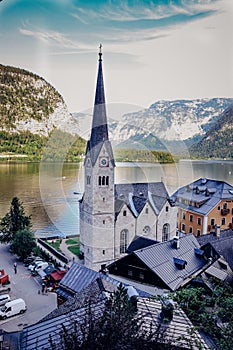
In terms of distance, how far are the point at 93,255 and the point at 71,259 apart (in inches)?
35.7

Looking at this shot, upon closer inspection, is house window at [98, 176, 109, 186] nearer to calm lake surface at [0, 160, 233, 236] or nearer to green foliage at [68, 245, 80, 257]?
calm lake surface at [0, 160, 233, 236]

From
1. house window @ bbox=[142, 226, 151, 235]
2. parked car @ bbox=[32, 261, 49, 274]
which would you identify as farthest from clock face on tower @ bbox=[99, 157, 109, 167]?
parked car @ bbox=[32, 261, 49, 274]

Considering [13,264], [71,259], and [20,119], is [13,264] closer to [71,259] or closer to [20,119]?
[71,259]

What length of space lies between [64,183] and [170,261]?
1228cm

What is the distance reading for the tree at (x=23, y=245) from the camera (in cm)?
911

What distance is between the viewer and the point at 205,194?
10.0 metres

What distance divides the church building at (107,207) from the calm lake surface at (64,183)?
3.69 feet

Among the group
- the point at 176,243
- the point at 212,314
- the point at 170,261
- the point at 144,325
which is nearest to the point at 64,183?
the point at 176,243

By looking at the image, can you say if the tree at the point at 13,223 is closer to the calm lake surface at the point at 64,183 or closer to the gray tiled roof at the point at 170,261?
the calm lake surface at the point at 64,183

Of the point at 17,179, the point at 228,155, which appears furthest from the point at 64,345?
the point at 17,179

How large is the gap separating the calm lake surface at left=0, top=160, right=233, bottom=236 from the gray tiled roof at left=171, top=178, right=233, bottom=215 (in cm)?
54

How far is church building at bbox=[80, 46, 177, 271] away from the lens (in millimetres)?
8039

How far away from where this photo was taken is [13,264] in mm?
8820

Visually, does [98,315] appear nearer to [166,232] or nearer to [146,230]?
[146,230]
